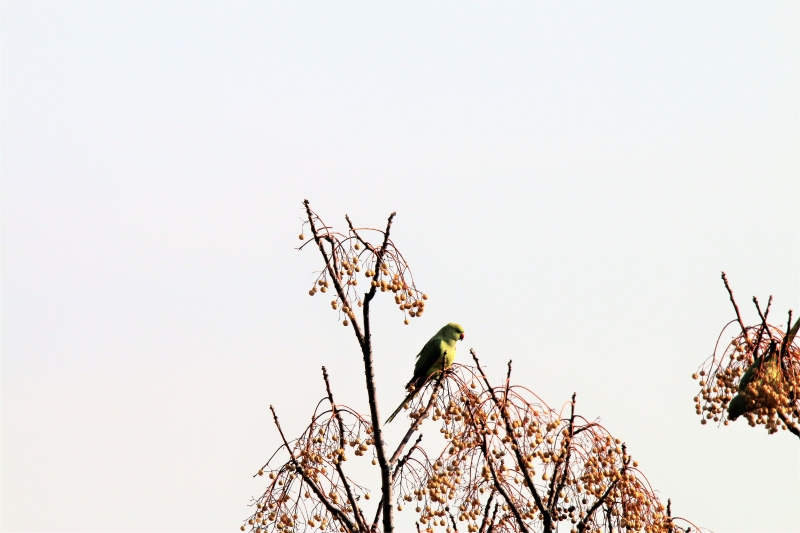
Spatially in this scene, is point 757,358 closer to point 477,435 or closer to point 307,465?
point 477,435

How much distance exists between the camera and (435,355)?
923 centimetres

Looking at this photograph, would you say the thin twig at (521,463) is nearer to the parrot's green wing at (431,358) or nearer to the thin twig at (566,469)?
the thin twig at (566,469)

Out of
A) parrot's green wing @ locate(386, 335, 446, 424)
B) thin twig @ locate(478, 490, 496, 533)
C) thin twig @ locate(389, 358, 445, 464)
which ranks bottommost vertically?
thin twig @ locate(478, 490, 496, 533)

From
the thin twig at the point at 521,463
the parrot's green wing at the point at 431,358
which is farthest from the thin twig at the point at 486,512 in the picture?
the parrot's green wing at the point at 431,358

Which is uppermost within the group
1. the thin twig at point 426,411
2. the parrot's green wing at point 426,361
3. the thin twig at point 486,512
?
the parrot's green wing at point 426,361

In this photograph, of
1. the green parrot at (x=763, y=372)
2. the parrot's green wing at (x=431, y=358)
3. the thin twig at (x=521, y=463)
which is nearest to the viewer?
the thin twig at (x=521, y=463)

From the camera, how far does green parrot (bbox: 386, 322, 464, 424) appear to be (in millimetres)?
8777

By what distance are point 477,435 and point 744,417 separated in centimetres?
255

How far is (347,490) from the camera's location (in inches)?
299

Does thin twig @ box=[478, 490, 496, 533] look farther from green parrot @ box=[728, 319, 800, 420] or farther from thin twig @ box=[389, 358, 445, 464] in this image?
green parrot @ box=[728, 319, 800, 420]

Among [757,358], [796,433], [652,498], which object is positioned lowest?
[652,498]

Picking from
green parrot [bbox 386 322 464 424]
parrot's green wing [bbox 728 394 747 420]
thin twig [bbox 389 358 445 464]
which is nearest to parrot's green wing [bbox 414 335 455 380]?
green parrot [bbox 386 322 464 424]

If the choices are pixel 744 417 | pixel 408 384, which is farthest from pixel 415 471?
pixel 744 417

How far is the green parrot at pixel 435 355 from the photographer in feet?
28.8
